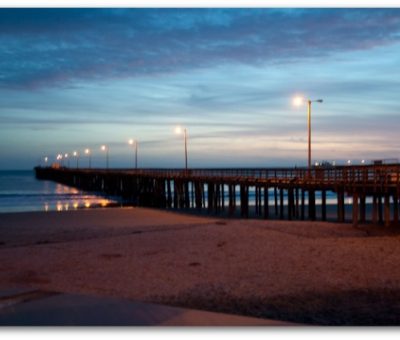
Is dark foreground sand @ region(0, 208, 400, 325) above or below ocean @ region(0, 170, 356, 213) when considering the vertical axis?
above

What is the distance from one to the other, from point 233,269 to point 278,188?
20.1 metres

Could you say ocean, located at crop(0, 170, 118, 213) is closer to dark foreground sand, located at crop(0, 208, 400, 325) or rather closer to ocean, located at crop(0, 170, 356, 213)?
ocean, located at crop(0, 170, 356, 213)

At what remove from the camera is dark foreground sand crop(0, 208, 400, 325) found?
30.1ft

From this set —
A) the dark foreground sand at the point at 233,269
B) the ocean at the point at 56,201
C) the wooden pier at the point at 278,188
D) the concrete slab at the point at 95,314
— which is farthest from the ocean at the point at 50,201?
the concrete slab at the point at 95,314

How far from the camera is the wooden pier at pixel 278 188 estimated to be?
70.1 feet

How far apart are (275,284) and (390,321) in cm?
278

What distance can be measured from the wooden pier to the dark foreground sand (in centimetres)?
276

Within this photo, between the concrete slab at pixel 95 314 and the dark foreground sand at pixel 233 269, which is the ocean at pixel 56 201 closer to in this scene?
the dark foreground sand at pixel 233 269

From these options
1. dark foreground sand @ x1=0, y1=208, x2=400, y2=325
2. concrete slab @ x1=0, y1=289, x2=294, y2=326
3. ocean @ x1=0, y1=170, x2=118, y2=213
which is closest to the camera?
concrete slab @ x1=0, y1=289, x2=294, y2=326

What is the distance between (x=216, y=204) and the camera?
34094 millimetres

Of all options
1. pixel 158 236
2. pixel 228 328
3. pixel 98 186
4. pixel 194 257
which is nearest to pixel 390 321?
pixel 228 328

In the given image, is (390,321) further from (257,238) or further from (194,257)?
(257,238)

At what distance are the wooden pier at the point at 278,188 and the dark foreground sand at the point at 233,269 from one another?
9.07ft

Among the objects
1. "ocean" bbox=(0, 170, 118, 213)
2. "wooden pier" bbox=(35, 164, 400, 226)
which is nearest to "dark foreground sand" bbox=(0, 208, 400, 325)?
"wooden pier" bbox=(35, 164, 400, 226)
